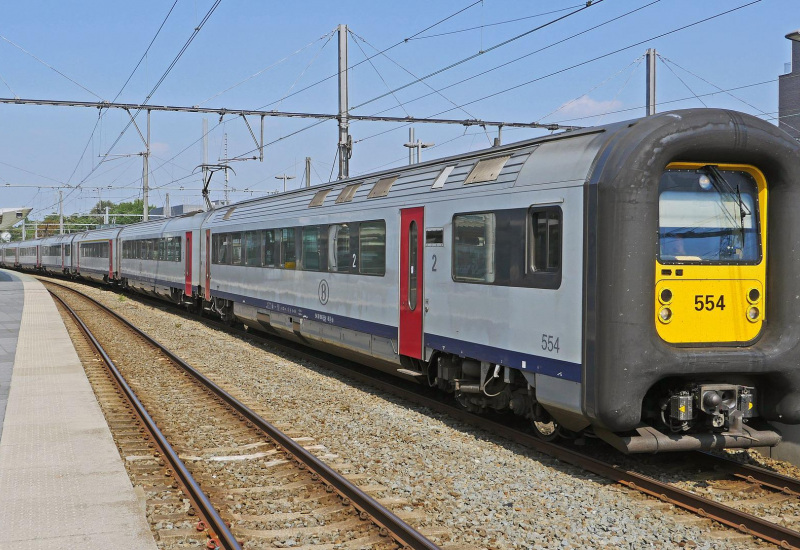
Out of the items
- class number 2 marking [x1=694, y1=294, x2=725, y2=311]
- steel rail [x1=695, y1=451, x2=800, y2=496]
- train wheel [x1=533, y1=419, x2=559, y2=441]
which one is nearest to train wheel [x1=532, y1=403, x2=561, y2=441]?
train wheel [x1=533, y1=419, x2=559, y2=441]

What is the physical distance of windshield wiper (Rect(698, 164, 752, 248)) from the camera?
284 inches

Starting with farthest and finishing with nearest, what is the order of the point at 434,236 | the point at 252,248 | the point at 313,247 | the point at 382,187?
the point at 252,248 < the point at 313,247 < the point at 382,187 < the point at 434,236

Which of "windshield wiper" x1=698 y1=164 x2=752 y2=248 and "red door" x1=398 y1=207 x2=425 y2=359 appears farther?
Answer: "red door" x1=398 y1=207 x2=425 y2=359

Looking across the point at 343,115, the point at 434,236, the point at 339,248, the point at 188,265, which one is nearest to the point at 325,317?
the point at 339,248

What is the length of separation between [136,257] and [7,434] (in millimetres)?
23515

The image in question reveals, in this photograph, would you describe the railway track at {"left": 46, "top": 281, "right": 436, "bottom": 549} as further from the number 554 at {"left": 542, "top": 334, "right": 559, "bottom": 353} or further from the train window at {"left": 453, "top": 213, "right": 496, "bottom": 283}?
the train window at {"left": 453, "top": 213, "right": 496, "bottom": 283}

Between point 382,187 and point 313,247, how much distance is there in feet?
8.83

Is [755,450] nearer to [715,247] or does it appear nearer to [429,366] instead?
[715,247]

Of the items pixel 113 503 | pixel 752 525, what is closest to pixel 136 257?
pixel 113 503

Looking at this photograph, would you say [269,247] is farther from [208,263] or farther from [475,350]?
[475,350]

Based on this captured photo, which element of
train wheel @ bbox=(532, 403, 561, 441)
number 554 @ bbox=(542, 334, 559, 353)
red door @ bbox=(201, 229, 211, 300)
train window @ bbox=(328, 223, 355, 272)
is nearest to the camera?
number 554 @ bbox=(542, 334, 559, 353)

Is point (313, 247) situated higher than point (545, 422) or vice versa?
point (313, 247)

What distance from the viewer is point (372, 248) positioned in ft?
37.0

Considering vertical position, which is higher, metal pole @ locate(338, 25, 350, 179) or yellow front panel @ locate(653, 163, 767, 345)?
metal pole @ locate(338, 25, 350, 179)
